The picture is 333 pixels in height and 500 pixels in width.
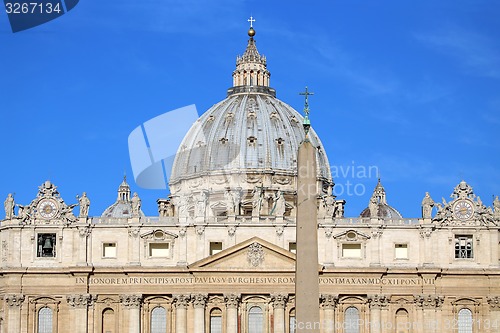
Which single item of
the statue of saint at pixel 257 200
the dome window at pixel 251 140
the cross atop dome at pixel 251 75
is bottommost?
the statue of saint at pixel 257 200

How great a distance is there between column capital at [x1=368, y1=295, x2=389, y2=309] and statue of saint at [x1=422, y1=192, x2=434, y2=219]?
276 inches

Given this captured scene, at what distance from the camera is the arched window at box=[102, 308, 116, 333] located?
111125mm

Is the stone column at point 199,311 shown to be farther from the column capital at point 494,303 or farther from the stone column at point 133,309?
the column capital at point 494,303

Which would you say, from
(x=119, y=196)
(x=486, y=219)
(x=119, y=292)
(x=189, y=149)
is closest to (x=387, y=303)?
(x=486, y=219)

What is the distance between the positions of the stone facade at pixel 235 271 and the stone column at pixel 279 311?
0.11 metres

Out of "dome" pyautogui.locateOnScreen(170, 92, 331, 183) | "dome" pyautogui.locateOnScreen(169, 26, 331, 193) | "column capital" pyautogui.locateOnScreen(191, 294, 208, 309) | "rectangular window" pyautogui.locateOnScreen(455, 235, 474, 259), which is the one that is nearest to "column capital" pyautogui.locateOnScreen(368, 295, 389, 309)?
"rectangular window" pyautogui.locateOnScreen(455, 235, 474, 259)

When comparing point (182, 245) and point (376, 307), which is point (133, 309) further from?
point (376, 307)

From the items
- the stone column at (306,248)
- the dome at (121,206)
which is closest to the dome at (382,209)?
the dome at (121,206)

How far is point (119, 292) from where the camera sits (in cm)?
11169

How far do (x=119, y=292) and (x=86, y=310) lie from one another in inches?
113

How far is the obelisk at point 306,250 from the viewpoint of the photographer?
52625 millimetres

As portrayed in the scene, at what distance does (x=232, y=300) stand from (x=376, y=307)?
1112 cm

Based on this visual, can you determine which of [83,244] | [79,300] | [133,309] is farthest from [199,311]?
[83,244]

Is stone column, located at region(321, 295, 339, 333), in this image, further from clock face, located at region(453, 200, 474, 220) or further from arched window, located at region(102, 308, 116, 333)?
arched window, located at region(102, 308, 116, 333)
